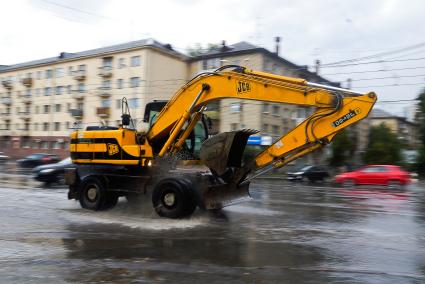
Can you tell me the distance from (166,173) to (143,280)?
527cm

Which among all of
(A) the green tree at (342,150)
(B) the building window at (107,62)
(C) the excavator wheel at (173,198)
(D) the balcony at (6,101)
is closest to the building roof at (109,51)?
(B) the building window at (107,62)

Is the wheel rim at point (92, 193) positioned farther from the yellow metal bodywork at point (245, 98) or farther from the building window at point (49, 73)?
the building window at point (49, 73)

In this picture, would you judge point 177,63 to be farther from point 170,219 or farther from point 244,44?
point 170,219

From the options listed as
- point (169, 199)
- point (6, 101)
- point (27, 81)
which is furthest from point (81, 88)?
point (169, 199)

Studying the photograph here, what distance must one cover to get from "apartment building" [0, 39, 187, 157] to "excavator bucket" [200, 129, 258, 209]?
38448 millimetres

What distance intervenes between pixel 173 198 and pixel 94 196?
2649 millimetres

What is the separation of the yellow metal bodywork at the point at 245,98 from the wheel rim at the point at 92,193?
2.50ft

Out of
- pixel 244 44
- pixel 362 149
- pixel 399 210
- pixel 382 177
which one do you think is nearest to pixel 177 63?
pixel 244 44

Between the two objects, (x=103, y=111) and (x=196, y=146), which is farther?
(x=103, y=111)

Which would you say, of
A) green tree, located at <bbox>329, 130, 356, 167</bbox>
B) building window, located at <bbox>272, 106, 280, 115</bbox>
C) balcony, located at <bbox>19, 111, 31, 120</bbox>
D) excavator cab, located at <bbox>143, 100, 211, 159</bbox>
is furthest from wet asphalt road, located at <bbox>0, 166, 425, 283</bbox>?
balcony, located at <bbox>19, 111, 31, 120</bbox>

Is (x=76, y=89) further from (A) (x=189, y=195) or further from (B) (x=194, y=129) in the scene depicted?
(A) (x=189, y=195)

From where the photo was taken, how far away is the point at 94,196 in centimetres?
1169

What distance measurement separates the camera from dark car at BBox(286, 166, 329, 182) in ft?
106

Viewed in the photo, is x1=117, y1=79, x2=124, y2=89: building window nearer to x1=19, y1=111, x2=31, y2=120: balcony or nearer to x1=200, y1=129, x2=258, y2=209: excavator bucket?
x1=19, y1=111, x2=31, y2=120: balcony
